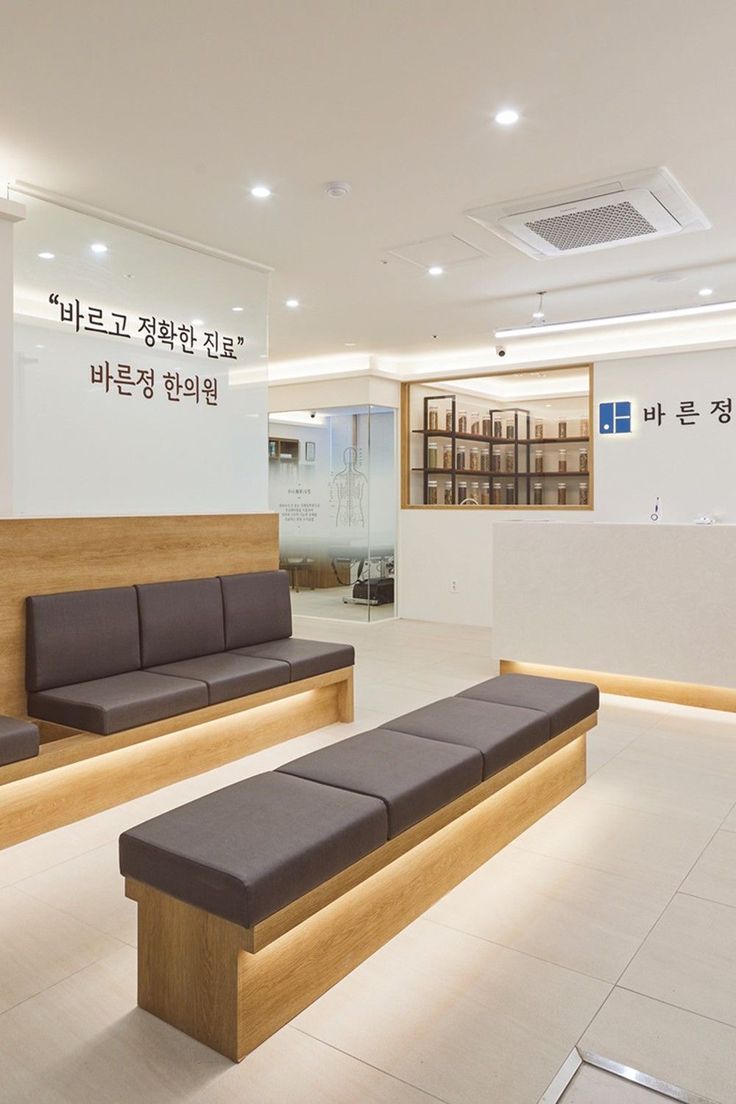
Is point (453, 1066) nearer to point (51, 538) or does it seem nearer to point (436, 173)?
point (51, 538)

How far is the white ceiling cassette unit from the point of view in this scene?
4406 mm

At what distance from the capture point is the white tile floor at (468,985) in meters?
2.04

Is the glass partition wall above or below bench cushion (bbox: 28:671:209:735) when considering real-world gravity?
above

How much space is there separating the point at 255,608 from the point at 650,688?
2865 millimetres

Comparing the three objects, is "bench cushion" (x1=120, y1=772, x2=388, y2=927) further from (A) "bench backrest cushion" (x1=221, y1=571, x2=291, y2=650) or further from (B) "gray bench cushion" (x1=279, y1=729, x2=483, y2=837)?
(A) "bench backrest cushion" (x1=221, y1=571, x2=291, y2=650)

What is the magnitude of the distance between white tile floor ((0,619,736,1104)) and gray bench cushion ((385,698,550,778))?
1.37 feet

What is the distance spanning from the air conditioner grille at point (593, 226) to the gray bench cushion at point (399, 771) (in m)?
3.28

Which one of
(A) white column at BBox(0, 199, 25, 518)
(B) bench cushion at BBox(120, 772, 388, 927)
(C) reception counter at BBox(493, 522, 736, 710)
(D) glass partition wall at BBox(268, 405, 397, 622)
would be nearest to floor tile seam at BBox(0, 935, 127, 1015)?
(B) bench cushion at BBox(120, 772, 388, 927)

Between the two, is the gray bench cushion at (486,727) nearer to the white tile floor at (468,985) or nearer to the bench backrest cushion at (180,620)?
the white tile floor at (468,985)

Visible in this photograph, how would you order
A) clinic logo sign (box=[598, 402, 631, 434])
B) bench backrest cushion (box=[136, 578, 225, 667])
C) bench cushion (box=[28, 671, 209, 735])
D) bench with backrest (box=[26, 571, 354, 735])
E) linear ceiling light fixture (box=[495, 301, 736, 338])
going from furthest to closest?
clinic logo sign (box=[598, 402, 631, 434]) < linear ceiling light fixture (box=[495, 301, 736, 338]) < bench backrest cushion (box=[136, 578, 225, 667]) < bench with backrest (box=[26, 571, 354, 735]) < bench cushion (box=[28, 671, 209, 735])

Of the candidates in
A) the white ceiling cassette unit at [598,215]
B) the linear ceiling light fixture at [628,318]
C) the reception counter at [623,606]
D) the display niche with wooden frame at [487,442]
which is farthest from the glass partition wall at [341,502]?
the white ceiling cassette unit at [598,215]

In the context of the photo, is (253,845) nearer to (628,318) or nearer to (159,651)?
(159,651)

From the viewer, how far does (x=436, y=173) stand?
428 cm

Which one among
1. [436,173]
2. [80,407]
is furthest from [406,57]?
[80,407]
